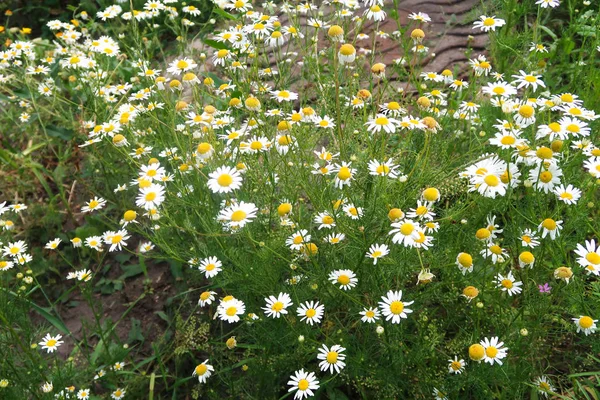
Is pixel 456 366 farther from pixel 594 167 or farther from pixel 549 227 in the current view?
pixel 594 167

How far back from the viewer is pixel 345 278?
184 centimetres

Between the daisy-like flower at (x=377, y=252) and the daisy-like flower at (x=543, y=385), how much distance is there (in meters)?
0.67

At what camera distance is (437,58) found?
150 inches

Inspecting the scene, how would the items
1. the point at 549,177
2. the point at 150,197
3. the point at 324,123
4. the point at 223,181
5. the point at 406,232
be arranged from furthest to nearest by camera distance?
the point at 324,123, the point at 150,197, the point at 223,181, the point at 549,177, the point at 406,232

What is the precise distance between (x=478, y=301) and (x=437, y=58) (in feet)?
7.88

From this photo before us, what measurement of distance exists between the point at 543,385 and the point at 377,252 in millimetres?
729

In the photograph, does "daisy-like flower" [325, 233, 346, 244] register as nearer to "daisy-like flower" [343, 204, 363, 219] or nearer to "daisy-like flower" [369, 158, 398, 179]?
"daisy-like flower" [343, 204, 363, 219]

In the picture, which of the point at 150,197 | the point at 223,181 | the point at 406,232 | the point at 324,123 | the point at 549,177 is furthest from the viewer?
the point at 324,123

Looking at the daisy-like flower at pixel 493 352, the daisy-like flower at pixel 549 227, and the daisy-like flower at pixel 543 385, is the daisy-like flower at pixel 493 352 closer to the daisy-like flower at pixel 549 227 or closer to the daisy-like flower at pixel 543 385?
the daisy-like flower at pixel 543 385

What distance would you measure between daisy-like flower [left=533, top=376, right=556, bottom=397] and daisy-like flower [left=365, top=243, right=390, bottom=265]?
0.67 metres

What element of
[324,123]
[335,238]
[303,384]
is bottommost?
[303,384]

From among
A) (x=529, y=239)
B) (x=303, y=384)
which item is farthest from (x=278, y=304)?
(x=529, y=239)

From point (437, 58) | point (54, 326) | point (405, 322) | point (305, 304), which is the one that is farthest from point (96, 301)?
point (437, 58)

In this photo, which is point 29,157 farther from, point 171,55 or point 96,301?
point 171,55
